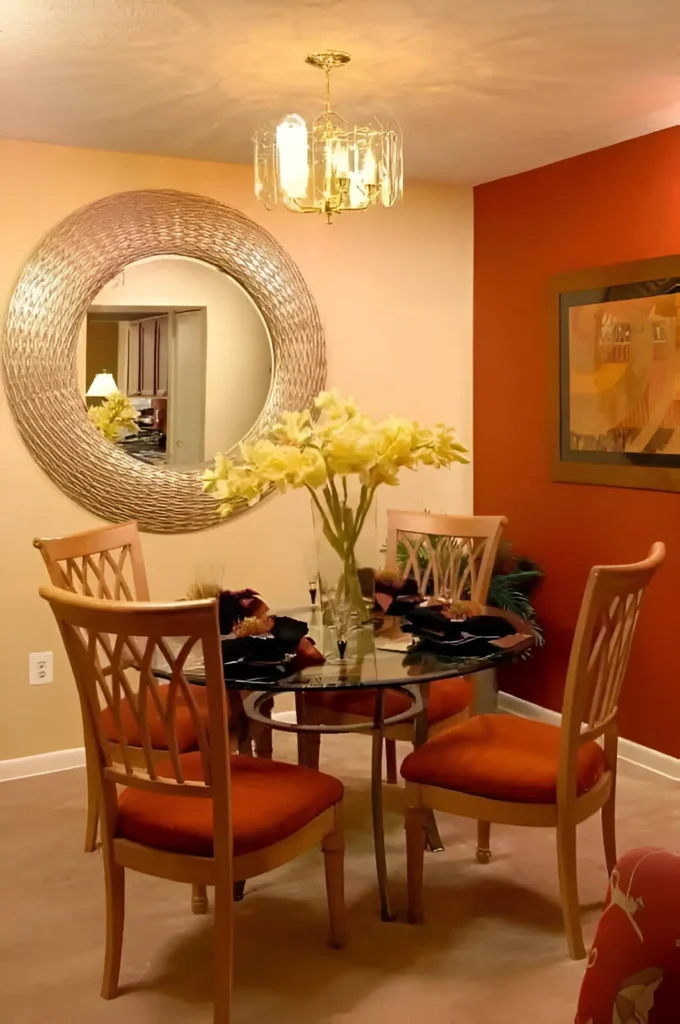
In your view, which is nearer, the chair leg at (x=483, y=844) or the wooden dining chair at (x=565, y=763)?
the wooden dining chair at (x=565, y=763)

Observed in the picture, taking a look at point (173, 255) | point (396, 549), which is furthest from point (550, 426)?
point (173, 255)

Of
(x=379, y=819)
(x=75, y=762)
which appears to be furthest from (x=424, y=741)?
(x=75, y=762)

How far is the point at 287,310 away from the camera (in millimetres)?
4199

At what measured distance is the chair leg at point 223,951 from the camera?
215cm

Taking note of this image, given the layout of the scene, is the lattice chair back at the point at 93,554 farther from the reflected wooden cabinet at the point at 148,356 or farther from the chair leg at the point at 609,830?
the chair leg at the point at 609,830

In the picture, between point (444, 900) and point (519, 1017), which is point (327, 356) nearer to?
point (444, 900)

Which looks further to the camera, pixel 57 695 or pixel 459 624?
pixel 57 695

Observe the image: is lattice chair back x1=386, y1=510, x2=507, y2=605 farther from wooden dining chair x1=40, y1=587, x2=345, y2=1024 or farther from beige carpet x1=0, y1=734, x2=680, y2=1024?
wooden dining chair x1=40, y1=587, x2=345, y2=1024

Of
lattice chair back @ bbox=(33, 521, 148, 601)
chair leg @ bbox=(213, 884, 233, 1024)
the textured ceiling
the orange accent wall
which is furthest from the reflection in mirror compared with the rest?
chair leg @ bbox=(213, 884, 233, 1024)

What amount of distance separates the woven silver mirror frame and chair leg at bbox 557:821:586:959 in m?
2.12

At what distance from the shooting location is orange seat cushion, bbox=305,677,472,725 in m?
3.11

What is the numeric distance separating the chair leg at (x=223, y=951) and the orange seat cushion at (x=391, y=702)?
1.01 meters

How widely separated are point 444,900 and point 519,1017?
0.57m

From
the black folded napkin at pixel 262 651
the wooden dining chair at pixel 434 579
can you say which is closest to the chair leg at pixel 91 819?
the wooden dining chair at pixel 434 579
